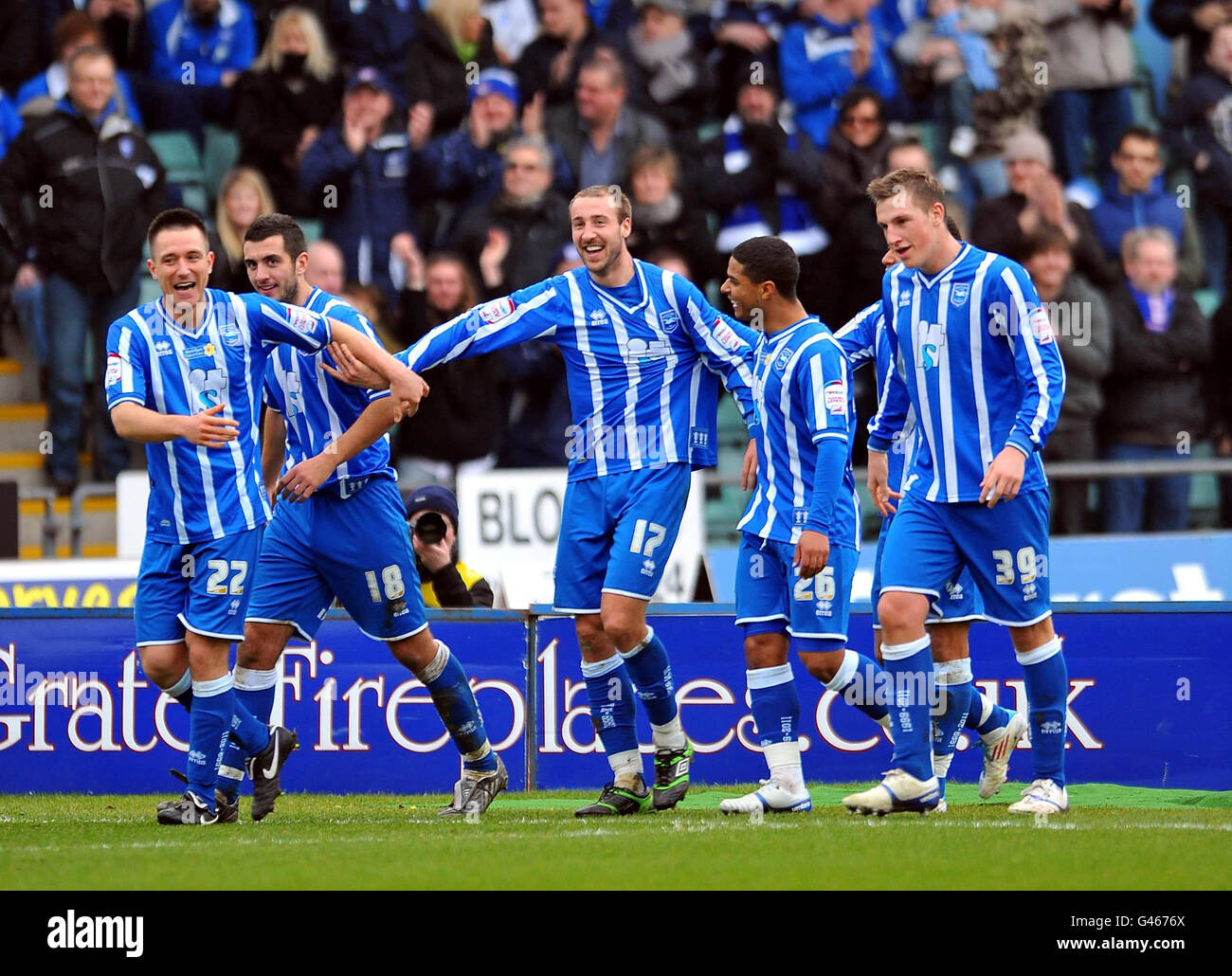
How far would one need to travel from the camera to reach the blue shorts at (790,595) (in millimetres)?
6832

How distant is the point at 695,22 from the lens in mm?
13680

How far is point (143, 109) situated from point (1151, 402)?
291 inches

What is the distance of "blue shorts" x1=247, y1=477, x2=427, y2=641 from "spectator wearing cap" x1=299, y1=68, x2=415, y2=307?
5772 millimetres

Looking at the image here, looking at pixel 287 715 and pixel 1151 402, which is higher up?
pixel 1151 402

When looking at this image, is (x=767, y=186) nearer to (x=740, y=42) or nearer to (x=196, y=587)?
(x=740, y=42)

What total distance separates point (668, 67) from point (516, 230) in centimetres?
181

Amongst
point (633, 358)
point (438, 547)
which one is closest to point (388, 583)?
point (633, 358)

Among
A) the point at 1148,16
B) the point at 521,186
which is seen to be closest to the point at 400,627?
the point at 521,186

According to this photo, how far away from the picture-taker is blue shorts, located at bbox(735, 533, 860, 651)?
683 centimetres

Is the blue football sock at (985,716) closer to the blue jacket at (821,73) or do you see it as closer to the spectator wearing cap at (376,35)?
the blue jacket at (821,73)

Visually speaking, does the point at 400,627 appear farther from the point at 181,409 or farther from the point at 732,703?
the point at 732,703

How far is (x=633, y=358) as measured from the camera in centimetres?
703
